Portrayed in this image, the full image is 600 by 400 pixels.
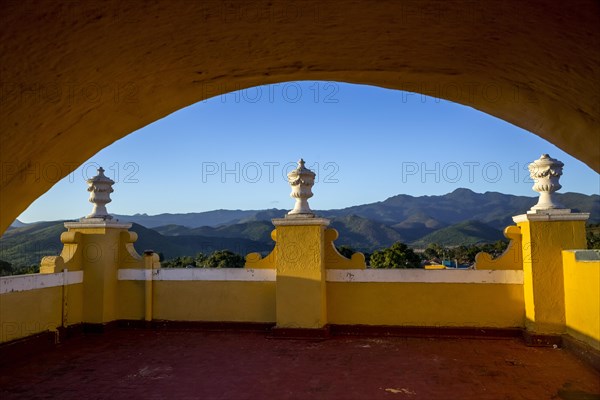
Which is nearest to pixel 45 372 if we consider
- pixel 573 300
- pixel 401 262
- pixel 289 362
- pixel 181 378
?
pixel 181 378

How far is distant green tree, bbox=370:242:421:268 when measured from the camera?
3166 centimetres

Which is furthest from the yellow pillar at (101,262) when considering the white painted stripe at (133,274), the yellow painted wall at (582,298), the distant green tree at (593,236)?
the distant green tree at (593,236)

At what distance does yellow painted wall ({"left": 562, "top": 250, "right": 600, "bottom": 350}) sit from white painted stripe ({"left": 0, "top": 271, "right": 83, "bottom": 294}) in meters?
7.89

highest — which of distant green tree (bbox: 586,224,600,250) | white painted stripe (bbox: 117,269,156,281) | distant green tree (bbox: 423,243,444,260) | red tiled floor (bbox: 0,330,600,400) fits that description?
distant green tree (bbox: 586,224,600,250)

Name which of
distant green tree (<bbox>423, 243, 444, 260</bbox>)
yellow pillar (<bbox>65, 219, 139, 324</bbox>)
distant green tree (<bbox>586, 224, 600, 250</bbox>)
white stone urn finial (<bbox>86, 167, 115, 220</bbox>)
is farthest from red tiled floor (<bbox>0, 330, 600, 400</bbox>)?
distant green tree (<bbox>423, 243, 444, 260</bbox>)

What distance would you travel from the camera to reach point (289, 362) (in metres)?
6.43

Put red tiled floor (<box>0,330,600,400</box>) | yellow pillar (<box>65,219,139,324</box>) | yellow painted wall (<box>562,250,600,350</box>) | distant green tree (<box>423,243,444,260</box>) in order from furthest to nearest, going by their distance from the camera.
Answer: distant green tree (<box>423,243,444,260</box>) < yellow pillar (<box>65,219,139,324</box>) < yellow painted wall (<box>562,250,600,350</box>) < red tiled floor (<box>0,330,600,400</box>)

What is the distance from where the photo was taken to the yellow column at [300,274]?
25.4 feet

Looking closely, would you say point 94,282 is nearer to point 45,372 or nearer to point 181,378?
point 45,372

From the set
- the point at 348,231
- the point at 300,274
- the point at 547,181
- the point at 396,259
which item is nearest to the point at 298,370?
the point at 300,274

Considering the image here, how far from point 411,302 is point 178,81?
21.3 feet

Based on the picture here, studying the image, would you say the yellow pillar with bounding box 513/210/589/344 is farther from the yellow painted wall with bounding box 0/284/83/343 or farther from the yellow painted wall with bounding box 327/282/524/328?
the yellow painted wall with bounding box 0/284/83/343

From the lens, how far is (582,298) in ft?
21.0

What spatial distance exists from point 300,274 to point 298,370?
1.96m
